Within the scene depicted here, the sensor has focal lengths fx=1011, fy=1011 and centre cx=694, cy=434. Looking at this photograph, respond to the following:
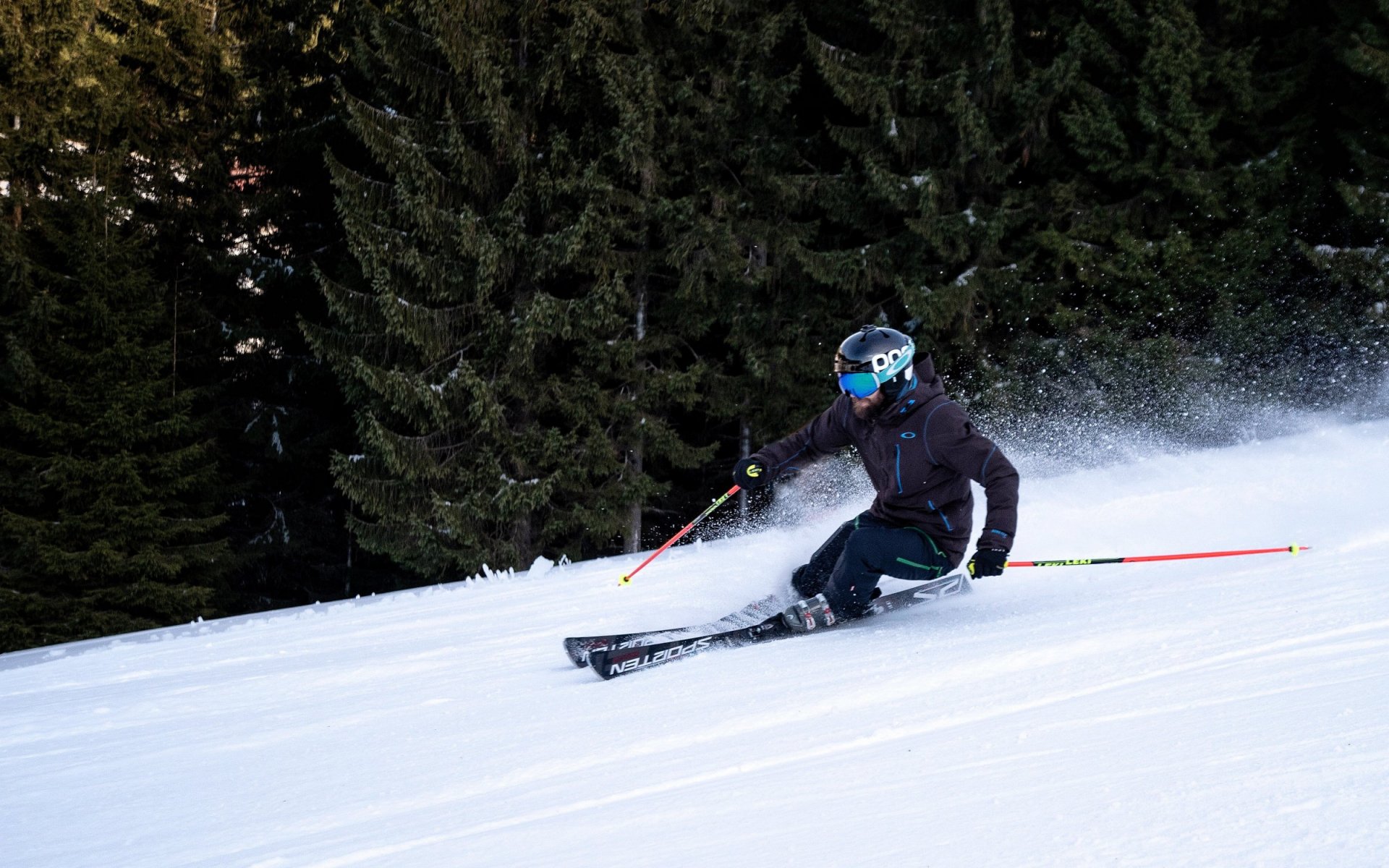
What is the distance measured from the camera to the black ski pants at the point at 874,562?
476 centimetres

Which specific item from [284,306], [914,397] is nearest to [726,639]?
[914,397]

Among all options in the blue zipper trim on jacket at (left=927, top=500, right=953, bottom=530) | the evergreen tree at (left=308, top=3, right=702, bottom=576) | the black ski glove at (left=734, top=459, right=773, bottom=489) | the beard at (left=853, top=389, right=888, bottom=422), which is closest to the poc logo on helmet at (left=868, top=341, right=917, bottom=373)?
the beard at (left=853, top=389, right=888, bottom=422)

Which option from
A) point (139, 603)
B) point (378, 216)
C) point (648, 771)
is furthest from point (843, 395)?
point (139, 603)

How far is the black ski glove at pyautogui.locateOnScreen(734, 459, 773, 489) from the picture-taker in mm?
5480

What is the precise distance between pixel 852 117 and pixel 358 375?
763 cm

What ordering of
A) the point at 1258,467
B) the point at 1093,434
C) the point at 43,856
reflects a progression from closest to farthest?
the point at 43,856 < the point at 1258,467 < the point at 1093,434

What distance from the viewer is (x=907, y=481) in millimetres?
4770

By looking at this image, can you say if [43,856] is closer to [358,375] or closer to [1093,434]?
[358,375]

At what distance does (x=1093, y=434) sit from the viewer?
37.9ft

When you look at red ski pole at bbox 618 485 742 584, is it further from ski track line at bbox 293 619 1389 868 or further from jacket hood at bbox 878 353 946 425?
ski track line at bbox 293 619 1389 868

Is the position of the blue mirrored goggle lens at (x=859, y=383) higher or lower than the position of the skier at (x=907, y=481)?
higher

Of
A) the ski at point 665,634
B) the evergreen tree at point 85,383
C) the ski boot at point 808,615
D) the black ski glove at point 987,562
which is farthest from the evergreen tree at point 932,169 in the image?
the evergreen tree at point 85,383

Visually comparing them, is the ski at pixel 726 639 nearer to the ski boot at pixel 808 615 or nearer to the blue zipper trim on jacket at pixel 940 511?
Result: the ski boot at pixel 808 615

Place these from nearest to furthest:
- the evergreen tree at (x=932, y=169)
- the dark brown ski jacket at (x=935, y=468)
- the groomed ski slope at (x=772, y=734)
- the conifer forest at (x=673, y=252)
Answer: the groomed ski slope at (x=772, y=734) < the dark brown ski jacket at (x=935, y=468) < the conifer forest at (x=673, y=252) < the evergreen tree at (x=932, y=169)
